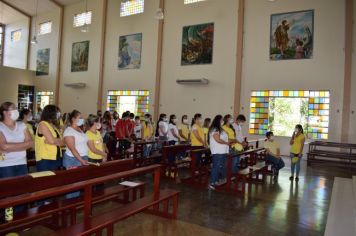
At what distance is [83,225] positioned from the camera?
295 centimetres

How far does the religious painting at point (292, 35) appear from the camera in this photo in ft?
37.4

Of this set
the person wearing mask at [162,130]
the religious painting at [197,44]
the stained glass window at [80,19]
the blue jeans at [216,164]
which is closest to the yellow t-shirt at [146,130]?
the person wearing mask at [162,130]

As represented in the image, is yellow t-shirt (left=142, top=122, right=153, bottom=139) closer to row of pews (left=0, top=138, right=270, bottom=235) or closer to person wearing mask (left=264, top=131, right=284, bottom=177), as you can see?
person wearing mask (left=264, top=131, right=284, bottom=177)

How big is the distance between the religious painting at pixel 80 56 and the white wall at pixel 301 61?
32.2 feet

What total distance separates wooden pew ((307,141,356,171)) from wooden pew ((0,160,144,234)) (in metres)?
8.19

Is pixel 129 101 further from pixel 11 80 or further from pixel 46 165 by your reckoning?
pixel 46 165

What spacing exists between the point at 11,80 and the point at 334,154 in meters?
18.8

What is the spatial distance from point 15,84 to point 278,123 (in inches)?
655

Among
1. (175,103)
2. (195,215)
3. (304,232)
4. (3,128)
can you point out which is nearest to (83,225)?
(3,128)

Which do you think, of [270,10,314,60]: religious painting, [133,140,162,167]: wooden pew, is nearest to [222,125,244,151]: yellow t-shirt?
[133,140,162,167]: wooden pew

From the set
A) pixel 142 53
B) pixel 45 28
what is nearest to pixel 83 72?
pixel 142 53

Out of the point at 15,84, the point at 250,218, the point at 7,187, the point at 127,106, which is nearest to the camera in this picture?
the point at 7,187

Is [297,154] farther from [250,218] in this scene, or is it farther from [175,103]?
[175,103]

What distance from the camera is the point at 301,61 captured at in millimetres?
11508
